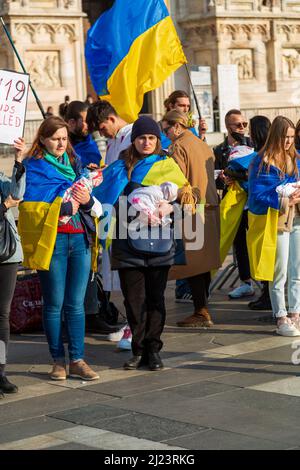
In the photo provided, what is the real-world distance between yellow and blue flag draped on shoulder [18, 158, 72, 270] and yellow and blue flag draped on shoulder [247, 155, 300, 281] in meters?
1.87

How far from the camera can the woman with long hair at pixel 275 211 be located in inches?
351

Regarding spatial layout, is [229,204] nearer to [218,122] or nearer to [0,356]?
[0,356]

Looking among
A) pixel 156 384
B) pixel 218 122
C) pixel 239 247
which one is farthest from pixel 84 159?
pixel 218 122

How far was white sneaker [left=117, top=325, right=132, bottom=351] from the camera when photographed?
8617 millimetres

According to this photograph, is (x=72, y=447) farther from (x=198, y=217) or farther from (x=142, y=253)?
(x=198, y=217)

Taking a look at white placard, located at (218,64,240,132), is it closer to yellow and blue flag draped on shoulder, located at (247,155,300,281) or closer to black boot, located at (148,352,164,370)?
yellow and blue flag draped on shoulder, located at (247,155,300,281)

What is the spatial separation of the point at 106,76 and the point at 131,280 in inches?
113

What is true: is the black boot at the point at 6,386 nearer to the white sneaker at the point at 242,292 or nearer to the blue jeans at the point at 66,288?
the blue jeans at the point at 66,288

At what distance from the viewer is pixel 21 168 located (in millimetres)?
7375

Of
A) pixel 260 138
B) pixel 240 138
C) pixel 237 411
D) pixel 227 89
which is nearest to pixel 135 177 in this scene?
pixel 237 411

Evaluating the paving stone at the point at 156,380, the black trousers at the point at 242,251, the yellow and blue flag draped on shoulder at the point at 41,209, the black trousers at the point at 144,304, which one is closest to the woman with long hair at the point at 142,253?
the black trousers at the point at 144,304

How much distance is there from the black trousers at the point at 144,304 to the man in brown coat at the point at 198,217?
3.98ft
